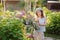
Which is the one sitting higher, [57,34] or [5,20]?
[5,20]

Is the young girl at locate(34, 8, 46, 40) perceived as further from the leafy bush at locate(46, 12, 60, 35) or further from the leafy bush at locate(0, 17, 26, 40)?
the leafy bush at locate(46, 12, 60, 35)

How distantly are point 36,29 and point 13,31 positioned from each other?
1522mm

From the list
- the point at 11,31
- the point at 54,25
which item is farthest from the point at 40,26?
the point at 54,25

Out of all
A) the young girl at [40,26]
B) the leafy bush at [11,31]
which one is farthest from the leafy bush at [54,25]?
the leafy bush at [11,31]

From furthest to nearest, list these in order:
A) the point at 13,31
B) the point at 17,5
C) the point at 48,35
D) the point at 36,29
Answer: the point at 17,5
the point at 48,35
the point at 36,29
the point at 13,31

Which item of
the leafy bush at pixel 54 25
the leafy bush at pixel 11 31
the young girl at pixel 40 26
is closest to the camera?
the leafy bush at pixel 11 31

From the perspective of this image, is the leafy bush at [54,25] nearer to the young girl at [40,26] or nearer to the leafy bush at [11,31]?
the young girl at [40,26]

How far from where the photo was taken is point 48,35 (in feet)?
37.4

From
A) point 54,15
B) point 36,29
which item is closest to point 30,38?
point 36,29

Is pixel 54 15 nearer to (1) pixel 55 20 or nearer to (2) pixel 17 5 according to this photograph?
(1) pixel 55 20

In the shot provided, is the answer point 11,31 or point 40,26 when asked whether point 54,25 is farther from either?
point 11,31

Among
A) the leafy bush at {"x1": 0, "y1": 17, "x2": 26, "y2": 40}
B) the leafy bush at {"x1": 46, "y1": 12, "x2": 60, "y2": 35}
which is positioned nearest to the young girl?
the leafy bush at {"x1": 0, "y1": 17, "x2": 26, "y2": 40}

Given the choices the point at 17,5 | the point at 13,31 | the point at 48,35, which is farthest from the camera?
the point at 17,5

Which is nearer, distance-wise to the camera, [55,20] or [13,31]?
[13,31]
